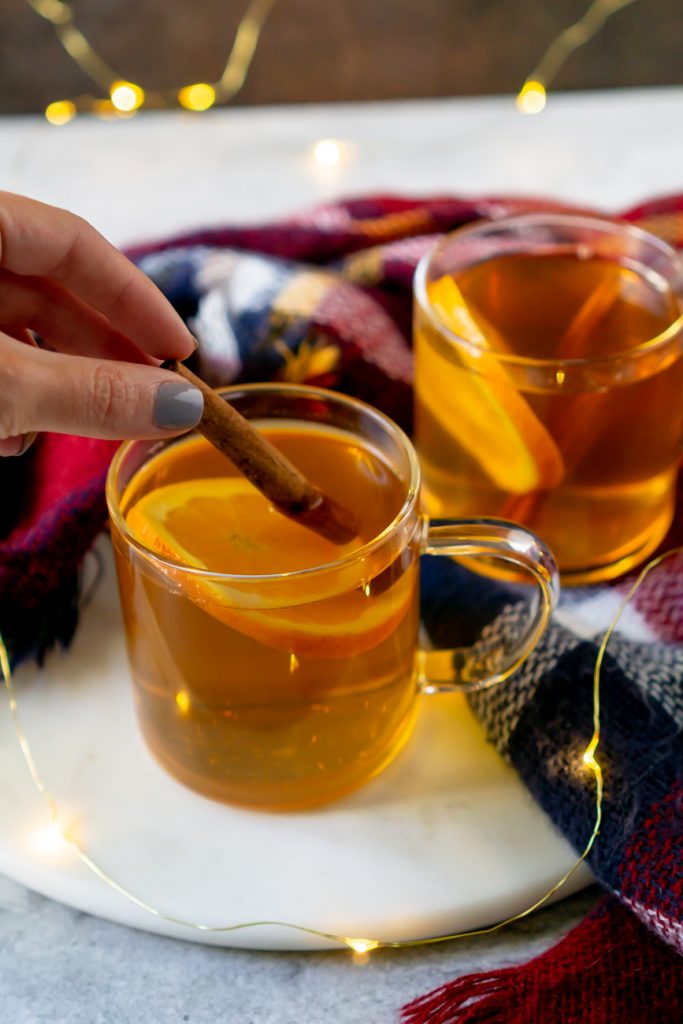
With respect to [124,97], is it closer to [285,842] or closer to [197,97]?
[197,97]

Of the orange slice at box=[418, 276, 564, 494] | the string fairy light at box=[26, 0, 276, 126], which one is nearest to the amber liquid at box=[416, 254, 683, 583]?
the orange slice at box=[418, 276, 564, 494]

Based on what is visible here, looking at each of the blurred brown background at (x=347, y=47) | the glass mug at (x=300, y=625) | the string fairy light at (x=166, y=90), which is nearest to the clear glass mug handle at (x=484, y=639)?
the glass mug at (x=300, y=625)

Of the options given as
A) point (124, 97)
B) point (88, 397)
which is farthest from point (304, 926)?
point (124, 97)

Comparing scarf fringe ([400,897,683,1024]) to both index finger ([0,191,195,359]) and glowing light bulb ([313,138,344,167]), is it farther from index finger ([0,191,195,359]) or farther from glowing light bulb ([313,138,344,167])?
glowing light bulb ([313,138,344,167])

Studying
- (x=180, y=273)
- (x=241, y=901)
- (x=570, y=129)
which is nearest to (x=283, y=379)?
(x=180, y=273)

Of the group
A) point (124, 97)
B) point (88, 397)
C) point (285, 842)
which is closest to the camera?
point (88, 397)

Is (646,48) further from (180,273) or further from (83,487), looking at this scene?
(83,487)
